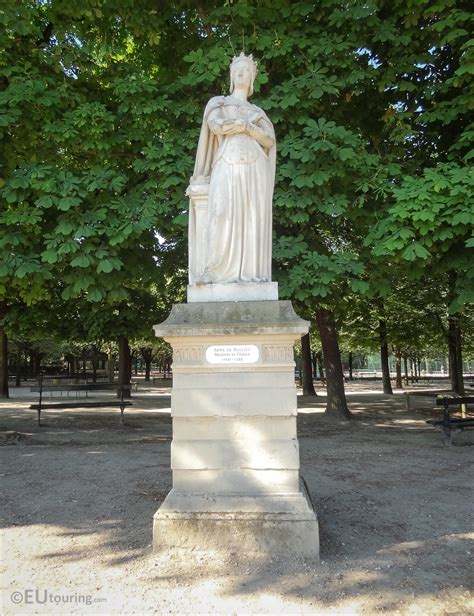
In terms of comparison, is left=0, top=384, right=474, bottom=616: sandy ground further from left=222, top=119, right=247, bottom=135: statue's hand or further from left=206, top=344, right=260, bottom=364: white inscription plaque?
left=222, top=119, right=247, bottom=135: statue's hand

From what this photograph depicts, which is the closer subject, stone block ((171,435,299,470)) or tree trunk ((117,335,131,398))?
stone block ((171,435,299,470))

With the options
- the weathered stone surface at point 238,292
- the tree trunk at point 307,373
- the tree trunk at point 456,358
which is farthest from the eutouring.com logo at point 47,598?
the tree trunk at point 307,373

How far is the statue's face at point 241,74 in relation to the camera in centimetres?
508

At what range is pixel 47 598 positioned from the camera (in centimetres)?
363

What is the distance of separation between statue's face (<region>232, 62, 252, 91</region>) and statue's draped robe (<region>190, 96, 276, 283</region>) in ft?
0.70

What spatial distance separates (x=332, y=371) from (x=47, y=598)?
10.7m

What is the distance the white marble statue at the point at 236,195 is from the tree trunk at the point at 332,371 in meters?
8.65

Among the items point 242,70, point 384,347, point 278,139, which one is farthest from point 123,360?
point 242,70

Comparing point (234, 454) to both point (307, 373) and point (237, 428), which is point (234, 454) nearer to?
point (237, 428)

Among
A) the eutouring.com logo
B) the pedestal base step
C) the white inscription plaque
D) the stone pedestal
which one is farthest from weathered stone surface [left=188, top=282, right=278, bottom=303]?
the eutouring.com logo

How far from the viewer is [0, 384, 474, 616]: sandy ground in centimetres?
356

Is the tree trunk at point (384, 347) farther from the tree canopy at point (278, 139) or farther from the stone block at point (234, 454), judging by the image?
the stone block at point (234, 454)

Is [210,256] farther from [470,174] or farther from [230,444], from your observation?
[470,174]

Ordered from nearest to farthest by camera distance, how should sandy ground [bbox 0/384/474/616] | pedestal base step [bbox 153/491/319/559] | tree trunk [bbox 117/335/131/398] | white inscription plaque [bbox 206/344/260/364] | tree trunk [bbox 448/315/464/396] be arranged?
sandy ground [bbox 0/384/474/616] → pedestal base step [bbox 153/491/319/559] → white inscription plaque [bbox 206/344/260/364] → tree trunk [bbox 448/315/464/396] → tree trunk [bbox 117/335/131/398]
